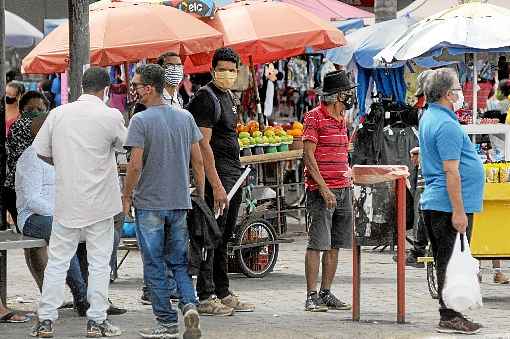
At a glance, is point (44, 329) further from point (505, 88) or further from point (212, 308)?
point (505, 88)

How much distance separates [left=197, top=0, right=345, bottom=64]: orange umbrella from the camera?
1691 cm

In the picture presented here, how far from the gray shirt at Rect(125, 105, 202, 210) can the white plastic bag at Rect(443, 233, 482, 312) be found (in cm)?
202

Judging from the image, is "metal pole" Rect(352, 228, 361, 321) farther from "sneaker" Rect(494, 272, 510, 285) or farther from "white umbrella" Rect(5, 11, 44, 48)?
"white umbrella" Rect(5, 11, 44, 48)

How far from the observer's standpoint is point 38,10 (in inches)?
1308

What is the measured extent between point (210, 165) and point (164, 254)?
108 centimetres

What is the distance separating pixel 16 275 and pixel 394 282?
4.06 metres

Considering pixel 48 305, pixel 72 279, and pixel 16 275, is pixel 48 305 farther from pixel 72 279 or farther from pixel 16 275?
→ pixel 16 275

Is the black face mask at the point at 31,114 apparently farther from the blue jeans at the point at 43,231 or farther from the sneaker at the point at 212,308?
the sneaker at the point at 212,308

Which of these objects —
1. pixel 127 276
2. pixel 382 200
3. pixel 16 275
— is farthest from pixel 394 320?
pixel 16 275

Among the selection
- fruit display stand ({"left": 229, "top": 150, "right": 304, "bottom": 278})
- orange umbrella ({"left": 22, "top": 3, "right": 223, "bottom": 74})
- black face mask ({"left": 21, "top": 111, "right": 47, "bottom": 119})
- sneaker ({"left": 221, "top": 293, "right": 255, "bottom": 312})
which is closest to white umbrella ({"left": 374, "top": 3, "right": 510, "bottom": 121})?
fruit display stand ({"left": 229, "top": 150, "right": 304, "bottom": 278})

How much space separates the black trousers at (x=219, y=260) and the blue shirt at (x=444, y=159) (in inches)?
70.1

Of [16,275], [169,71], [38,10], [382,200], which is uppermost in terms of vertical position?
[38,10]

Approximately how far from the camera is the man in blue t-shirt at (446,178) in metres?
9.57

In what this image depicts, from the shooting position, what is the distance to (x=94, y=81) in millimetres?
9664
